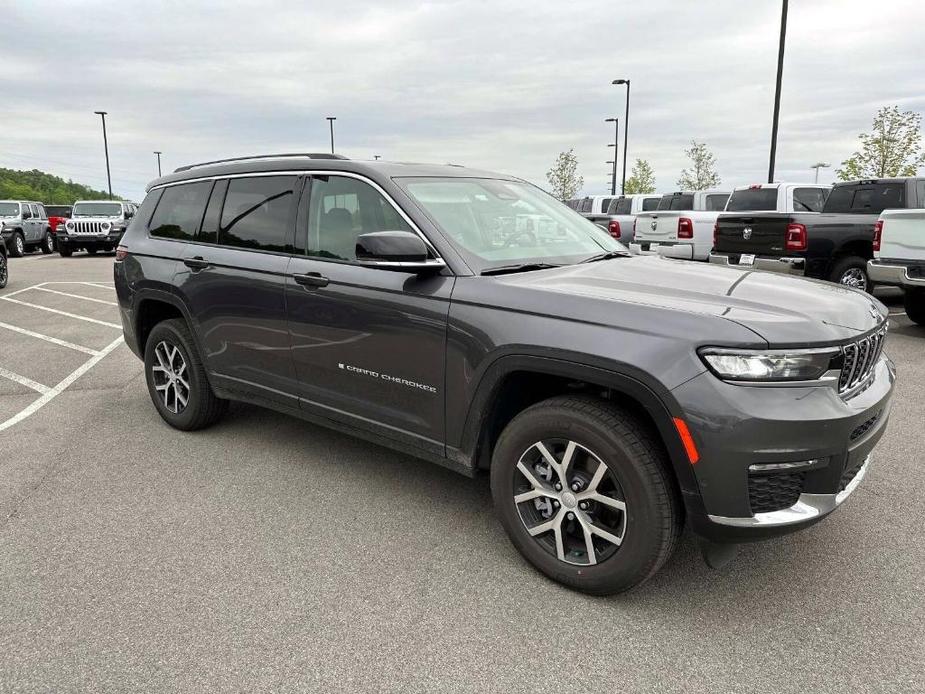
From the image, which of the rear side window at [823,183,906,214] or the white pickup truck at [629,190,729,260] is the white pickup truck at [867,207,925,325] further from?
the white pickup truck at [629,190,729,260]

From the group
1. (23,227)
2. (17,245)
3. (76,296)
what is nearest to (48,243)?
(23,227)

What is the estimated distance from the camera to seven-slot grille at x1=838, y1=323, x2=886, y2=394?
262cm

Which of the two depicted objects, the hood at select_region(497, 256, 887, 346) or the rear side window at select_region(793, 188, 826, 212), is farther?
the rear side window at select_region(793, 188, 826, 212)

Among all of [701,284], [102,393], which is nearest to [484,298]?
[701,284]

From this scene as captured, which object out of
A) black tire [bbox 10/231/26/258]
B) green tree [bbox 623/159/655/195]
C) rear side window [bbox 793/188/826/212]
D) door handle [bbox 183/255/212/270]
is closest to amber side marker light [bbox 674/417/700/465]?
door handle [bbox 183/255/212/270]

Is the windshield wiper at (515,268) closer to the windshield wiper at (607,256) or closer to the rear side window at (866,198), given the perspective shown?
the windshield wiper at (607,256)

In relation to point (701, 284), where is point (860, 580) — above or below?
below

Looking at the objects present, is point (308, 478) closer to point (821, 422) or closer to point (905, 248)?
point (821, 422)

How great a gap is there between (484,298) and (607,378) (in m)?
0.68

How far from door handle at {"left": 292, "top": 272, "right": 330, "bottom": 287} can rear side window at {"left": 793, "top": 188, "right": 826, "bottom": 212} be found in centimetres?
1138

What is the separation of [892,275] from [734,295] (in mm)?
6639

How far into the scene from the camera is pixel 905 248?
26.7 ft

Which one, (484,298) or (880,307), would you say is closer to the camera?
(484,298)

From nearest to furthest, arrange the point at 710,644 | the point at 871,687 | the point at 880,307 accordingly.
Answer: the point at 871,687, the point at 710,644, the point at 880,307
